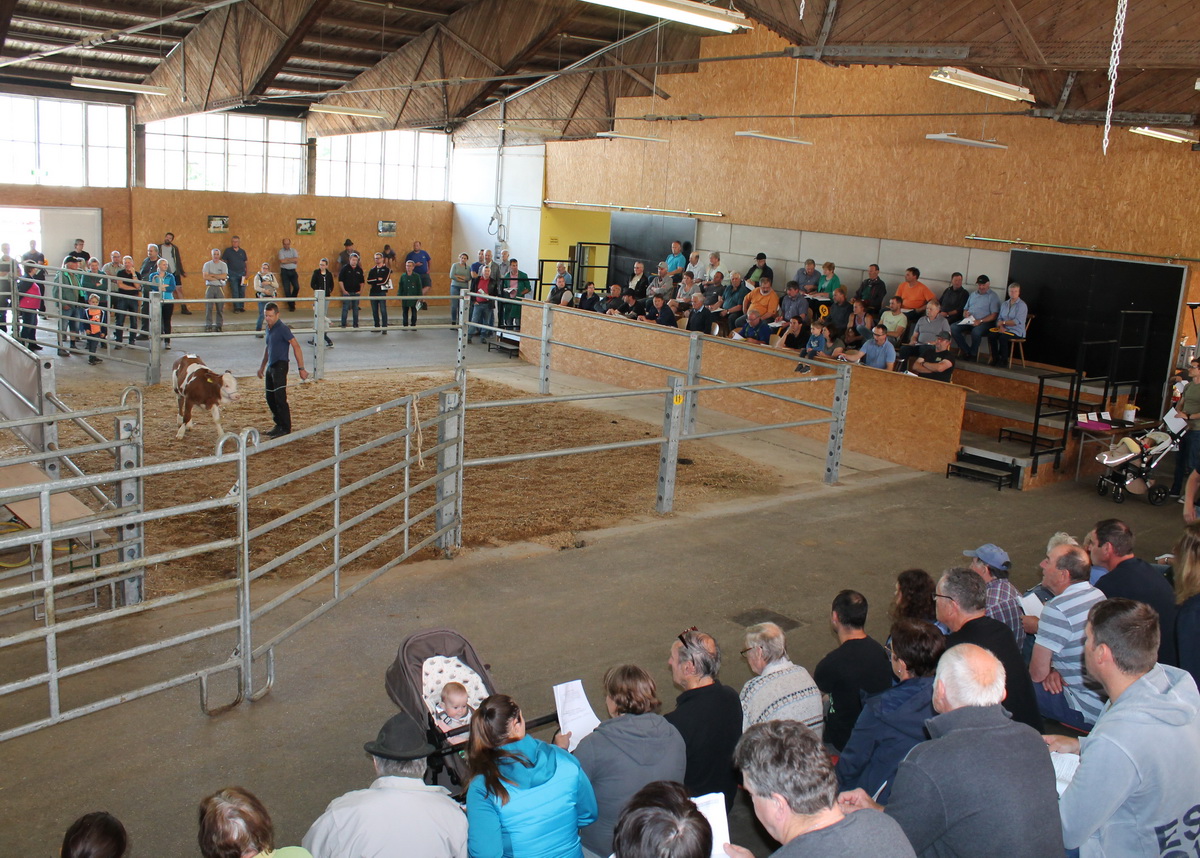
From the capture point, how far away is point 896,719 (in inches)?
146

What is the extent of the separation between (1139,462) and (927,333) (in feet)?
11.8

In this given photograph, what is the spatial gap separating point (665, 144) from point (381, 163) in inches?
405

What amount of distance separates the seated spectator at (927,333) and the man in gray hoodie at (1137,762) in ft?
33.1

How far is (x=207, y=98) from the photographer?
789 inches

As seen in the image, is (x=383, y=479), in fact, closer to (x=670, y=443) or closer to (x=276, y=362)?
(x=276, y=362)

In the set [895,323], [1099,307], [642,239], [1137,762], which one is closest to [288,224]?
[642,239]

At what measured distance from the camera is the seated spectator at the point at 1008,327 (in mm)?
13930

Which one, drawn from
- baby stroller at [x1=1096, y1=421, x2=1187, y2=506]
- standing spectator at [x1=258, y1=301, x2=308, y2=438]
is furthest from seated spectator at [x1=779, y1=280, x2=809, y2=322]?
standing spectator at [x1=258, y1=301, x2=308, y2=438]

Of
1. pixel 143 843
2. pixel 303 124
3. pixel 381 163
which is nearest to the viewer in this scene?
pixel 143 843

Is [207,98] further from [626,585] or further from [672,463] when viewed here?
[626,585]

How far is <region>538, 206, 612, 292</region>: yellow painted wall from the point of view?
24.3m

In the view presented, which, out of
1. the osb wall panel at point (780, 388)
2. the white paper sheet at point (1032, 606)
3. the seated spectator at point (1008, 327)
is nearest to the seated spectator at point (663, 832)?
the white paper sheet at point (1032, 606)

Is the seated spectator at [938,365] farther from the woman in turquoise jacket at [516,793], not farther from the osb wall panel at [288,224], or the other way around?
the osb wall panel at [288,224]

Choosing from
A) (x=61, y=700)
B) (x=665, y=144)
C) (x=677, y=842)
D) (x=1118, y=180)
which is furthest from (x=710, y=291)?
(x=677, y=842)
